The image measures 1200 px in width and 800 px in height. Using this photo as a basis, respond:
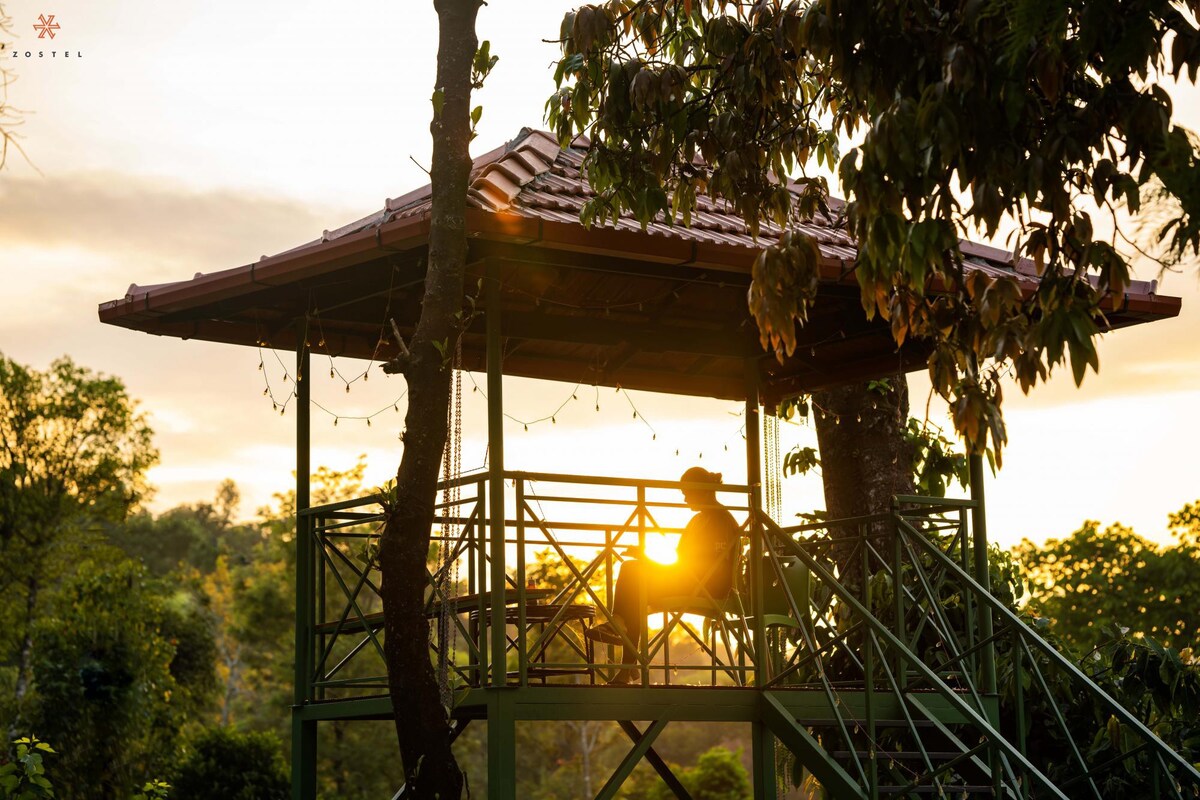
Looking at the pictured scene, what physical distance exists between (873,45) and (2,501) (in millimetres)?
34935

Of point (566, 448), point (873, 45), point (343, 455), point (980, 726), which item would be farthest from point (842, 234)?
point (343, 455)

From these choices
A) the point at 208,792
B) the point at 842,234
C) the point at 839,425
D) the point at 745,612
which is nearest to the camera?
the point at 745,612

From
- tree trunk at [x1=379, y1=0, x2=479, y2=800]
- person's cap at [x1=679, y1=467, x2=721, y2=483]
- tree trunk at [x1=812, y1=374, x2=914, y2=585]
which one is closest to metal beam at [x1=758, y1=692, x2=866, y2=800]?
person's cap at [x1=679, y1=467, x2=721, y2=483]

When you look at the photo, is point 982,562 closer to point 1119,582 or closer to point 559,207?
point 559,207

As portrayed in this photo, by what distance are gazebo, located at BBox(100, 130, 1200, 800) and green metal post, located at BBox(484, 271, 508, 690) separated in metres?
0.01

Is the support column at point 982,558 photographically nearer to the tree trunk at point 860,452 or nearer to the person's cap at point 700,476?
the person's cap at point 700,476

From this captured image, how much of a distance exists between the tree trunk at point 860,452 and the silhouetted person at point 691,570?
391cm

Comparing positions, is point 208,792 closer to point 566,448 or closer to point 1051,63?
point 566,448

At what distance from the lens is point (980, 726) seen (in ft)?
25.7

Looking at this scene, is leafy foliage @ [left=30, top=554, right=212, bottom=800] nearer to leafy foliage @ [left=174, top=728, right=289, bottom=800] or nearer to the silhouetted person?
leafy foliage @ [left=174, top=728, right=289, bottom=800]

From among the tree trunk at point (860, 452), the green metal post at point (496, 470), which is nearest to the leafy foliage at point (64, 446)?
the tree trunk at point (860, 452)

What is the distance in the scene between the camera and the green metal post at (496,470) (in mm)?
7605

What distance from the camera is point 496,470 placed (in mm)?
7785

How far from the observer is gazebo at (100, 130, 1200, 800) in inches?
308
